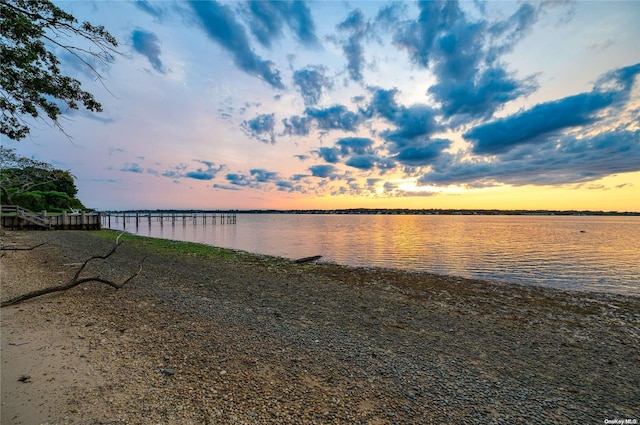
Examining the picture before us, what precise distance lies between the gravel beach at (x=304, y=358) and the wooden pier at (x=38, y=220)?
3387cm

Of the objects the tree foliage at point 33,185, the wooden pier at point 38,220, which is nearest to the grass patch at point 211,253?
the tree foliage at point 33,185

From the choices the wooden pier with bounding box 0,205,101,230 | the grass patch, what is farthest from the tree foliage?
the grass patch

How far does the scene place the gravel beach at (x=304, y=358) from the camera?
4.01 meters

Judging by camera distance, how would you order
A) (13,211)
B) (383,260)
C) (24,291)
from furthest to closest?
1. (13,211)
2. (383,260)
3. (24,291)

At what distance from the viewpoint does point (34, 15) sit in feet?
16.3

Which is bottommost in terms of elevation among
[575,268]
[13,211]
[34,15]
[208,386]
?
[575,268]

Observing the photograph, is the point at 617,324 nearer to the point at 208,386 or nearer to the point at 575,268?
the point at 208,386

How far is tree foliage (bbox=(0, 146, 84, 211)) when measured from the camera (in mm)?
27259

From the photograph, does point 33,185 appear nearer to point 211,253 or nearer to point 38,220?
point 38,220

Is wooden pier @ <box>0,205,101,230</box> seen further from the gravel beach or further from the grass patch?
the gravel beach

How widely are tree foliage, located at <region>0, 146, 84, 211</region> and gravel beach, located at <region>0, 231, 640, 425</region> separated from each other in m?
19.6

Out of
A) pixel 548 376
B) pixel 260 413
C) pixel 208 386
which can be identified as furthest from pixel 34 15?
pixel 548 376

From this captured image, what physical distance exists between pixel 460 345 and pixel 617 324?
6.29m

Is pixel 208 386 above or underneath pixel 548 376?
above
